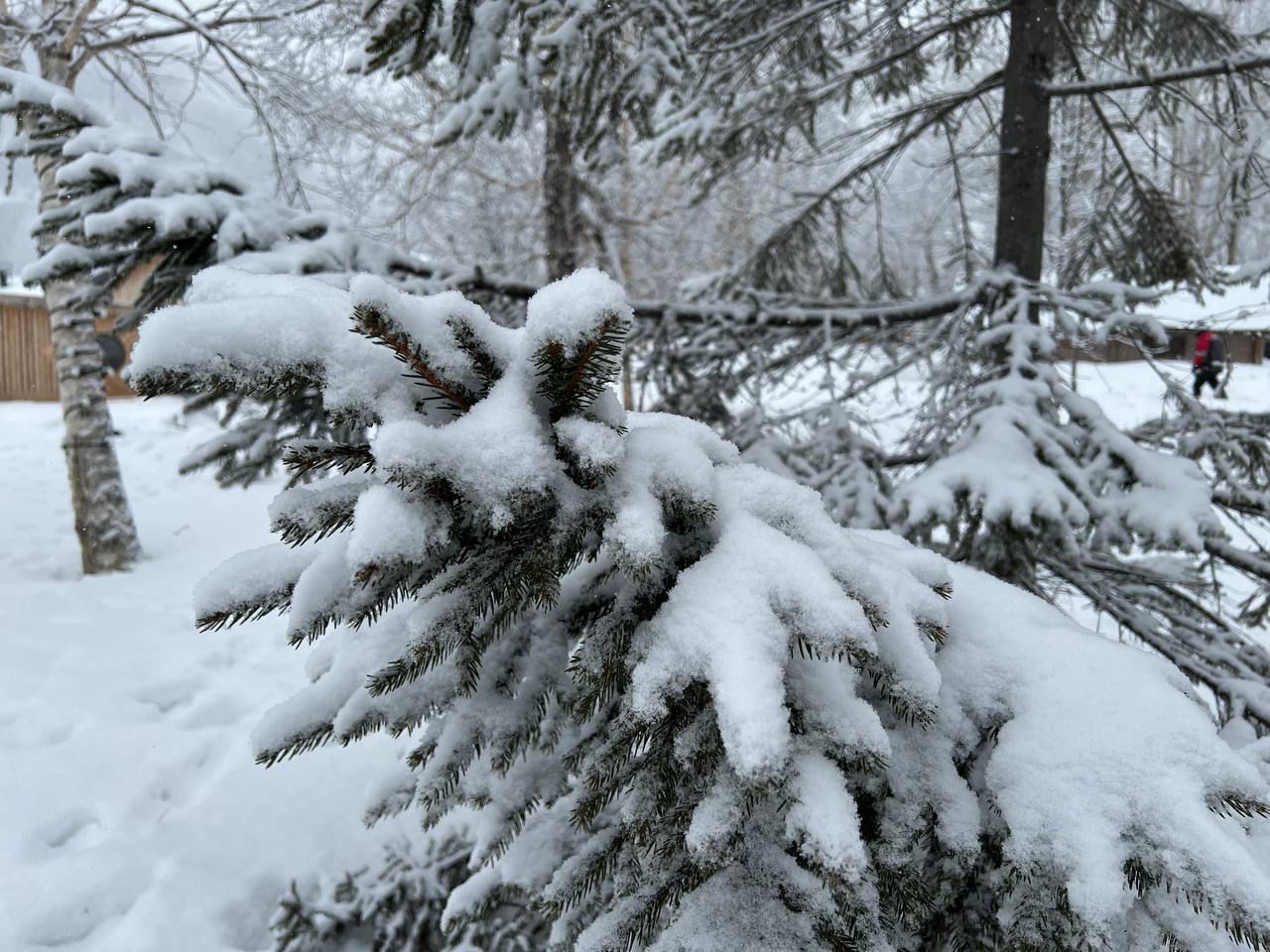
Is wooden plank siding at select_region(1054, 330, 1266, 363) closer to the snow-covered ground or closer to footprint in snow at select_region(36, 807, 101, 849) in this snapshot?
the snow-covered ground

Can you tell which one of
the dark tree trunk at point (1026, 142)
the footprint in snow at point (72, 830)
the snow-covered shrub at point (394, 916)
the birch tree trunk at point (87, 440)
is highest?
the dark tree trunk at point (1026, 142)

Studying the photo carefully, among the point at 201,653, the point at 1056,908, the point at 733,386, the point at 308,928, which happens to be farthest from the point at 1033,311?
the point at 201,653

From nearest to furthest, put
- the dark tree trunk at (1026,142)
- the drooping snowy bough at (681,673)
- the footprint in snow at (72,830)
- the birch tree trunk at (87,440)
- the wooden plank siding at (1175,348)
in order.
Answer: the drooping snowy bough at (681,673) < the footprint in snow at (72,830) < the wooden plank siding at (1175,348) < the dark tree trunk at (1026,142) < the birch tree trunk at (87,440)

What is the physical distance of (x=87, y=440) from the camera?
6.34m

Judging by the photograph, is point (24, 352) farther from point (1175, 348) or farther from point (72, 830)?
point (1175, 348)

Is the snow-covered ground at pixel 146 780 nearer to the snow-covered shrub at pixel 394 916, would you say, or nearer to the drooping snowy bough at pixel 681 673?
the snow-covered shrub at pixel 394 916

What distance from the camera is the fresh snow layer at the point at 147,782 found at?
251 cm

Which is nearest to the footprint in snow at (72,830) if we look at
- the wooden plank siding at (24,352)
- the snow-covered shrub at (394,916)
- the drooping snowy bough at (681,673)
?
the snow-covered shrub at (394,916)

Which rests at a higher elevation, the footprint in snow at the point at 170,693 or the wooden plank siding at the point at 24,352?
the wooden plank siding at the point at 24,352

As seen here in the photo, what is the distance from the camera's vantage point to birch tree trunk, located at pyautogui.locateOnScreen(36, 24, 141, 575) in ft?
20.0

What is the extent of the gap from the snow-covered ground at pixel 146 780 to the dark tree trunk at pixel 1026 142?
0.73m

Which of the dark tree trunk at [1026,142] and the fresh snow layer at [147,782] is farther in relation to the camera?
the dark tree trunk at [1026,142]

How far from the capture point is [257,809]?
10.2 feet

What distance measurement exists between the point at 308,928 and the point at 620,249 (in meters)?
12.2
